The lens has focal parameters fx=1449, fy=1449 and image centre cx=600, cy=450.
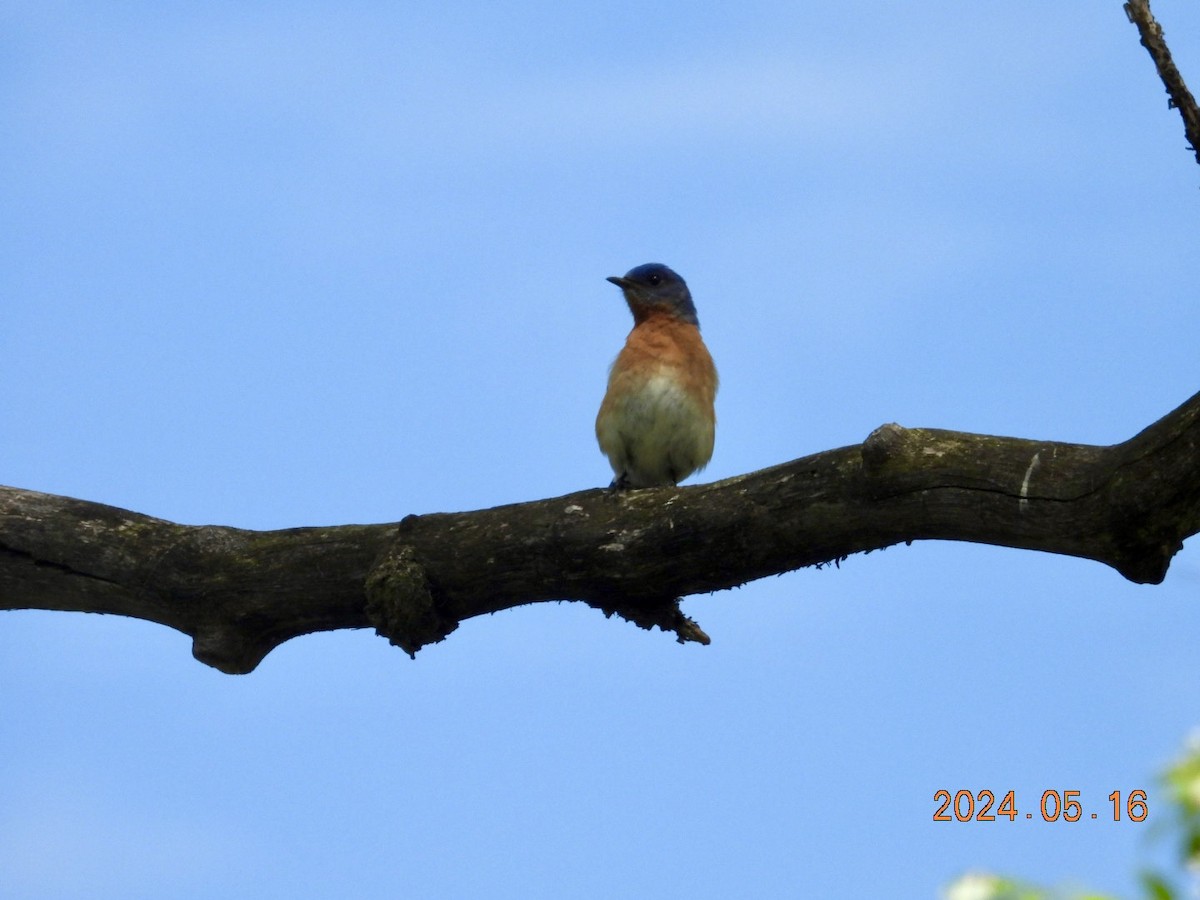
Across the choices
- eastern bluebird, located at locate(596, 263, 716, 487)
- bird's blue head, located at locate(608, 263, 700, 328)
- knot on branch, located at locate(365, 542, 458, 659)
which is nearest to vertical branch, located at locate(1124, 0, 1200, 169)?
knot on branch, located at locate(365, 542, 458, 659)

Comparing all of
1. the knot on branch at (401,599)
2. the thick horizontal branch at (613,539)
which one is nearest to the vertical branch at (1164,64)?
the thick horizontal branch at (613,539)

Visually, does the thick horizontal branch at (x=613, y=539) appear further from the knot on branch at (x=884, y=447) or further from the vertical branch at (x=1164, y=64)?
the vertical branch at (x=1164, y=64)

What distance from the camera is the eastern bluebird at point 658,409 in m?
9.14

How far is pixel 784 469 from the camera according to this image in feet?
20.5

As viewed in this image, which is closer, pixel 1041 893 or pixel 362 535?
pixel 1041 893

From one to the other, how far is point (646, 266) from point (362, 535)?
4.23m

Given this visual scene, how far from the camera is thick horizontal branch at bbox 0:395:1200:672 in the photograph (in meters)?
5.54

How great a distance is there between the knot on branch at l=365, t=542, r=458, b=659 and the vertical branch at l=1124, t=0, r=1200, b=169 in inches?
146

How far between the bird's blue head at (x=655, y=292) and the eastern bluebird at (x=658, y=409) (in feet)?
1.11

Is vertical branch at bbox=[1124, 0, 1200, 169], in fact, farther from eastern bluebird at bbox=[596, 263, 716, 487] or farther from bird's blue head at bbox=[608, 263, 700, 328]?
bird's blue head at bbox=[608, 263, 700, 328]

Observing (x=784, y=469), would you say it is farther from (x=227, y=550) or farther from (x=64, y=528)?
(x=64, y=528)

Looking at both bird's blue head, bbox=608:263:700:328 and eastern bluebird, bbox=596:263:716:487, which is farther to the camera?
bird's blue head, bbox=608:263:700:328

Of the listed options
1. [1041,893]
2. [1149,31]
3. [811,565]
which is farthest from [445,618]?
[1041,893]

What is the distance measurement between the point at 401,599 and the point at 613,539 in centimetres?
102
